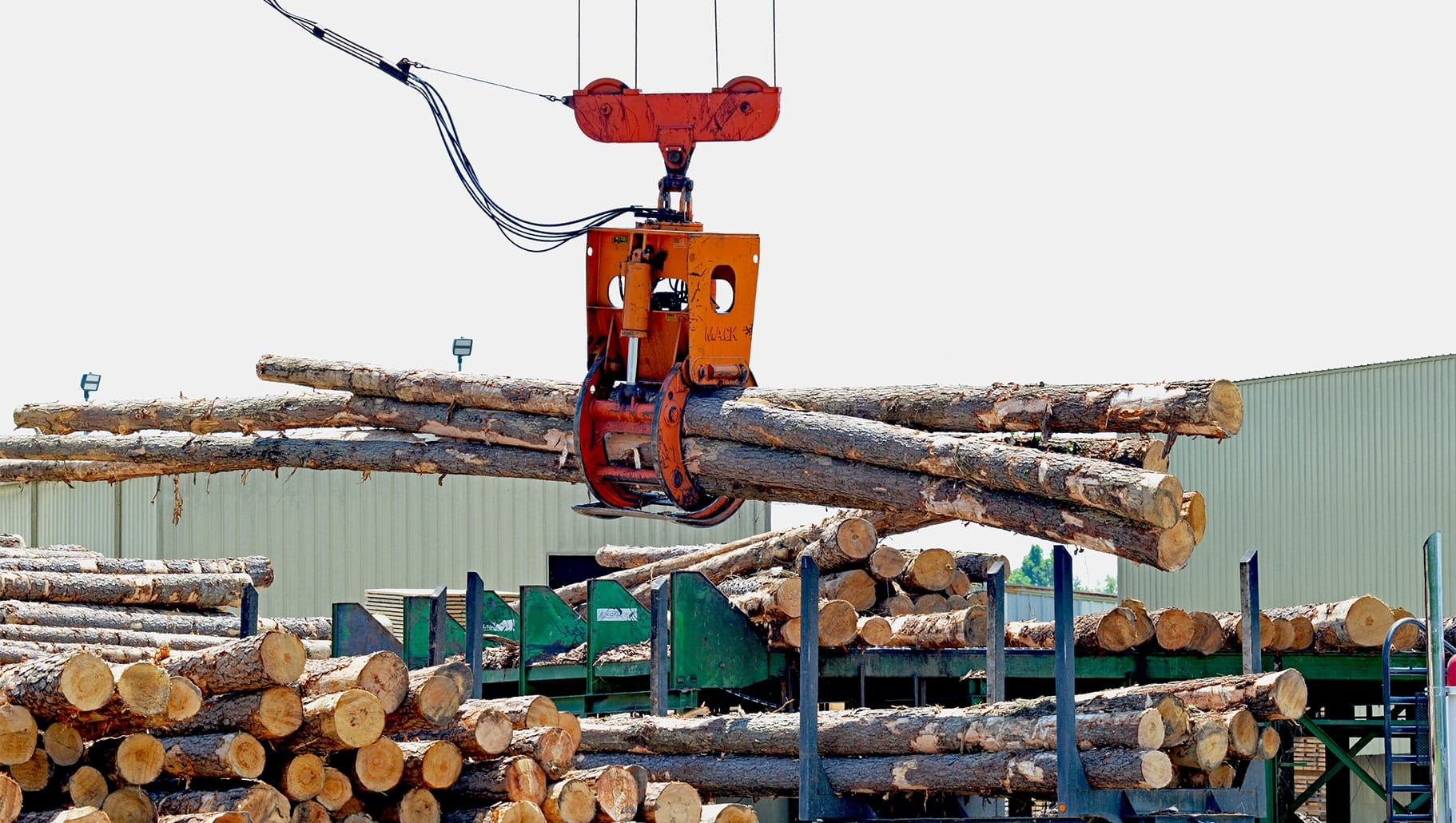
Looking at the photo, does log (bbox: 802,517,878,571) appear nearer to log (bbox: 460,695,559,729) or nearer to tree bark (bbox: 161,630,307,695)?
log (bbox: 460,695,559,729)

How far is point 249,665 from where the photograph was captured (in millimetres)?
8594

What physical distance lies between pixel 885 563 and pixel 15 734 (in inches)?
260

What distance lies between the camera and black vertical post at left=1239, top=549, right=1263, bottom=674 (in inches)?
390

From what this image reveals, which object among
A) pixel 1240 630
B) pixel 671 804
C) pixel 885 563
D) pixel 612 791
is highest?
pixel 885 563

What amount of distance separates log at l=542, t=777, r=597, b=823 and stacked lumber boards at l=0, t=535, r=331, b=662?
7354 millimetres

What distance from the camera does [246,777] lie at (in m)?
8.65

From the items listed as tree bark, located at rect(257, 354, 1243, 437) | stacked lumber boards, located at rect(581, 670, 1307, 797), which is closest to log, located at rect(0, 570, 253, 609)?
tree bark, located at rect(257, 354, 1243, 437)

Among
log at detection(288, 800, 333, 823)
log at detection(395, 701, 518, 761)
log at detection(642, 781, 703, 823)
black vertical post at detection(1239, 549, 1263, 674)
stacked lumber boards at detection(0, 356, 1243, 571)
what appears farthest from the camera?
black vertical post at detection(1239, 549, 1263, 674)

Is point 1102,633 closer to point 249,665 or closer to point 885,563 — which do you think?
point 885,563

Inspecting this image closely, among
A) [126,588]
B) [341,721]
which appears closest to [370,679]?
[341,721]

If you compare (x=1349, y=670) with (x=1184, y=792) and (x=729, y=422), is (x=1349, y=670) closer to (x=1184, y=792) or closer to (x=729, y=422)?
(x=1184, y=792)

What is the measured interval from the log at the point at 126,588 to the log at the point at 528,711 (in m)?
7.41

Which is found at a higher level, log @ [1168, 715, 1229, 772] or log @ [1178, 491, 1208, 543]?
log @ [1178, 491, 1208, 543]

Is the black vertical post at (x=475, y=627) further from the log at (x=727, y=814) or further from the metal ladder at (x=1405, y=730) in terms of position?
the metal ladder at (x=1405, y=730)
